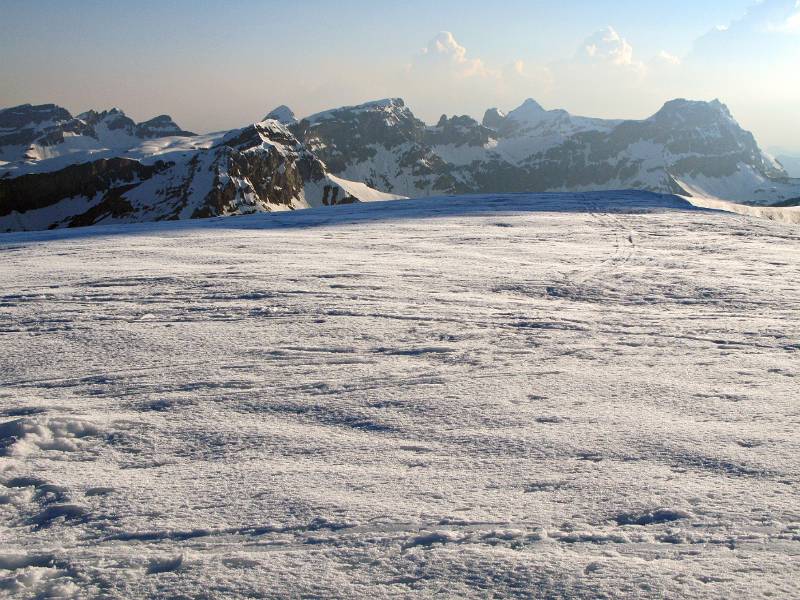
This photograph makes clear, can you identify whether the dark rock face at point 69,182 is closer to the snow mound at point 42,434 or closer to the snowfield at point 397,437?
the snowfield at point 397,437

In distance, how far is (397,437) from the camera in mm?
3723

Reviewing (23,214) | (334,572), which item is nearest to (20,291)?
(334,572)

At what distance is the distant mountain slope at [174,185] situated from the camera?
102688 millimetres

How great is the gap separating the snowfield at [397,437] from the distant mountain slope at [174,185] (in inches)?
3726

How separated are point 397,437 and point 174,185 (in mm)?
110759

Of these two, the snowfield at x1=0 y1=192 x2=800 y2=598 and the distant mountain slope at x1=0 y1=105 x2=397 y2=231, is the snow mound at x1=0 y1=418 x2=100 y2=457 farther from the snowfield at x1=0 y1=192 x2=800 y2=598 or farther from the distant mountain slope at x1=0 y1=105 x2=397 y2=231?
the distant mountain slope at x1=0 y1=105 x2=397 y2=231

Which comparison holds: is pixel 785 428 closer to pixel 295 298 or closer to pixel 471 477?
pixel 471 477

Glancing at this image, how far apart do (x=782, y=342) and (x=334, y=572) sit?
15.1 feet

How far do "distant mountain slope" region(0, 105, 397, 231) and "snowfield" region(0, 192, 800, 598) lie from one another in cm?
9463

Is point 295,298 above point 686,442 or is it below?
above

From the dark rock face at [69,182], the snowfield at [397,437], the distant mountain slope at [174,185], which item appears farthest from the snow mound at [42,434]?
the dark rock face at [69,182]

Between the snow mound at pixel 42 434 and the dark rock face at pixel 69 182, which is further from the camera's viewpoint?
the dark rock face at pixel 69 182

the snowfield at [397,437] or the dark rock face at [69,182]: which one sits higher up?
the dark rock face at [69,182]

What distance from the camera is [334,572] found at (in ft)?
8.43
